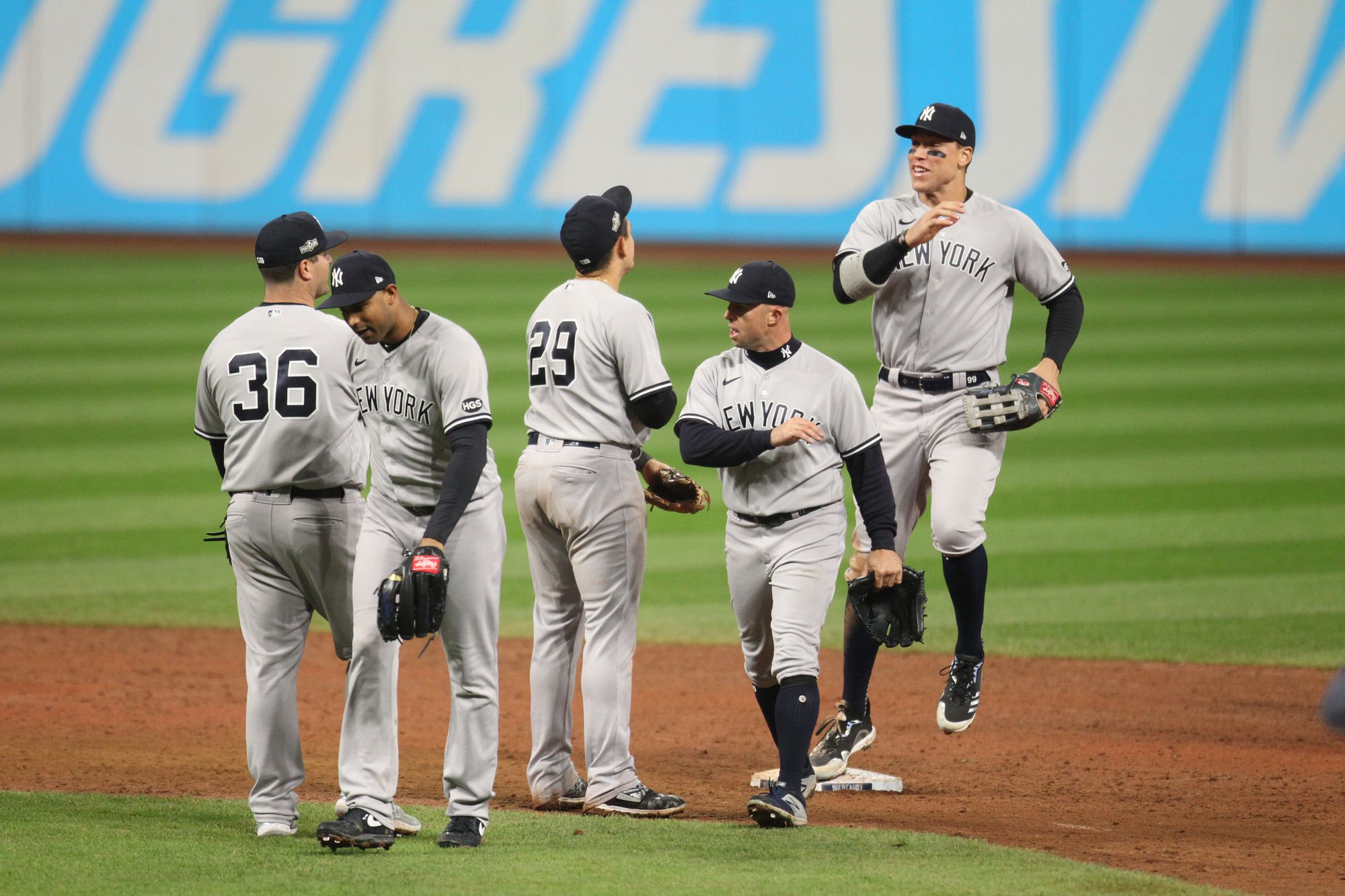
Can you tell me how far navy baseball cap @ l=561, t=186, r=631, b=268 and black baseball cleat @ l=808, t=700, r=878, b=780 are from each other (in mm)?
1874

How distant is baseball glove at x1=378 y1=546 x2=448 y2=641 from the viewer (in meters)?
4.33

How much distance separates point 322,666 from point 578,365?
10.7 ft

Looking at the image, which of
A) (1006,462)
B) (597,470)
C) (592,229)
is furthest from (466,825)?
(1006,462)

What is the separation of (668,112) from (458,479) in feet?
58.5

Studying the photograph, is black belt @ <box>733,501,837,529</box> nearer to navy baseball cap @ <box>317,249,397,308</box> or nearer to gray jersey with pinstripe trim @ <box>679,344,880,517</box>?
gray jersey with pinstripe trim @ <box>679,344,880,517</box>

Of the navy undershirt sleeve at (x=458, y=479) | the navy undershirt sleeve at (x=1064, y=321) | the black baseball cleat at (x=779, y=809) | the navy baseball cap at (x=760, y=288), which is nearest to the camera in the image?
the navy undershirt sleeve at (x=458, y=479)

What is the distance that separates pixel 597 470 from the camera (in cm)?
515

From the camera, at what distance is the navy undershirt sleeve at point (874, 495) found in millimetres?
5098

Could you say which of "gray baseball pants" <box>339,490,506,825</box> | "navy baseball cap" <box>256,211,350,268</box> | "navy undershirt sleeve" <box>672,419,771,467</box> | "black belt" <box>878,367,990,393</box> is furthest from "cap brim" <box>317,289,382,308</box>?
"black belt" <box>878,367,990,393</box>

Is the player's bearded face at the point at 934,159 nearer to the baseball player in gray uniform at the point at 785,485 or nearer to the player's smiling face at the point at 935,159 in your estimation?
the player's smiling face at the point at 935,159

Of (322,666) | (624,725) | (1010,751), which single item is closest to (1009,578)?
(1010,751)

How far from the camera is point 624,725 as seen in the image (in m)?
5.25

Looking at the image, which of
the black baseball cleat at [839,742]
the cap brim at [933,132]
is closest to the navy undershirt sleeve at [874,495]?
the black baseball cleat at [839,742]

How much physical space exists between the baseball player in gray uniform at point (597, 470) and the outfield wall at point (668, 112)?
16786mm
